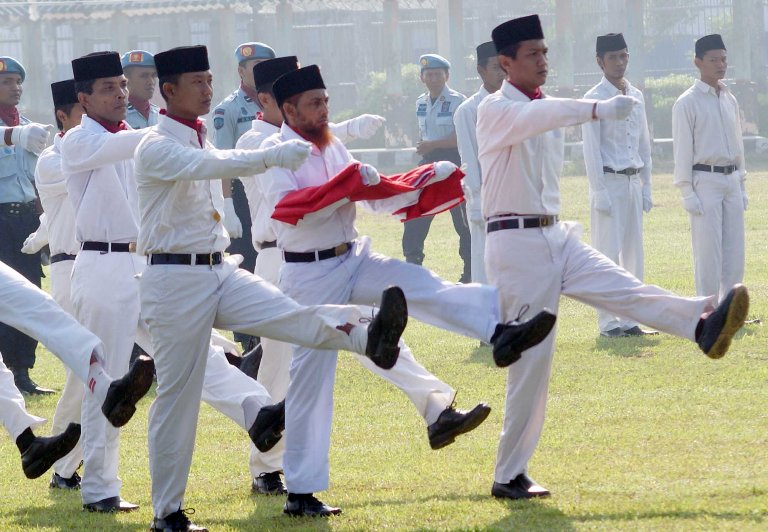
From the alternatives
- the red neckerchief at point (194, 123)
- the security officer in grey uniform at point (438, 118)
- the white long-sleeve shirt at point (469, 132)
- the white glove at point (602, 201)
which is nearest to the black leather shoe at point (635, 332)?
the white glove at point (602, 201)

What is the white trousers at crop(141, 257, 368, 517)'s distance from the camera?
657cm

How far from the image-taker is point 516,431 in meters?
7.16

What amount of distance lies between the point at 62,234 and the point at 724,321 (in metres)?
4.22

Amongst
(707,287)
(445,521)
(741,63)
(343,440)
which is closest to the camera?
(445,521)

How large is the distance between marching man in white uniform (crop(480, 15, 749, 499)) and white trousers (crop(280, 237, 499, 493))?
34 centimetres

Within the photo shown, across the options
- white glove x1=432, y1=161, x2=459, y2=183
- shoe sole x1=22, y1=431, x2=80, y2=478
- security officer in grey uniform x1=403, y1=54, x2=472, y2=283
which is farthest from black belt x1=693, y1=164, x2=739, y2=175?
shoe sole x1=22, y1=431, x2=80, y2=478

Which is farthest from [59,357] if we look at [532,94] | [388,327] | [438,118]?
[438,118]

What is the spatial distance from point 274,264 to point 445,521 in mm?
2710

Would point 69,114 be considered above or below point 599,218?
above

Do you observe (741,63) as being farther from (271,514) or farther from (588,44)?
(271,514)

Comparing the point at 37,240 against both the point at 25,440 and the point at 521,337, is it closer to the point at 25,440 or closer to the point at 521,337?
the point at 25,440

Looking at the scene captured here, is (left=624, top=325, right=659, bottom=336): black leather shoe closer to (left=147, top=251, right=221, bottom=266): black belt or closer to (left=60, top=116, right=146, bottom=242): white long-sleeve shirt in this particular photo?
(left=60, top=116, right=146, bottom=242): white long-sleeve shirt

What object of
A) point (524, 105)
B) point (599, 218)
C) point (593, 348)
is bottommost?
point (593, 348)

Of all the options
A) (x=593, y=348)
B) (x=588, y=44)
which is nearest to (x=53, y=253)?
(x=593, y=348)
